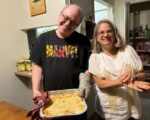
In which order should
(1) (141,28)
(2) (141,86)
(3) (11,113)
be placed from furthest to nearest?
(1) (141,28), (3) (11,113), (2) (141,86)

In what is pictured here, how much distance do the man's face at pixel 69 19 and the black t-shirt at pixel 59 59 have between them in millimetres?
98

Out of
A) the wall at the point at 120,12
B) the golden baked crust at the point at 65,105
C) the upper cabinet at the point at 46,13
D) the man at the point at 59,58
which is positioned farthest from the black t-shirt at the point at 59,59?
the wall at the point at 120,12

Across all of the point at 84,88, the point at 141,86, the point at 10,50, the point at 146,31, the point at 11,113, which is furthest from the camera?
the point at 146,31

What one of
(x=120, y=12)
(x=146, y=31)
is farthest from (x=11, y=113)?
(x=146, y=31)

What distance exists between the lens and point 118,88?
4.03ft

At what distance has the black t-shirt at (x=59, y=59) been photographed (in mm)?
1244

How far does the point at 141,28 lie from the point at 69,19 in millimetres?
3317

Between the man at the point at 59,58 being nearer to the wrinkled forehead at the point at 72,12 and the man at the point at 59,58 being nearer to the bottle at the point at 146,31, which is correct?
the wrinkled forehead at the point at 72,12

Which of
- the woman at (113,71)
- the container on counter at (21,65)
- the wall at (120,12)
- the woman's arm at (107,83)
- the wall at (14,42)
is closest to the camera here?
the woman's arm at (107,83)

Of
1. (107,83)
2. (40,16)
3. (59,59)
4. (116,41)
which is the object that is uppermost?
(40,16)

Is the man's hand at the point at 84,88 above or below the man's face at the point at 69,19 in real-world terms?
below

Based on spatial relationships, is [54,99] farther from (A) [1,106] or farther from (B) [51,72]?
(A) [1,106]

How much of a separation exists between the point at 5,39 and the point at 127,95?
1675mm

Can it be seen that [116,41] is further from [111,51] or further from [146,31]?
[146,31]
